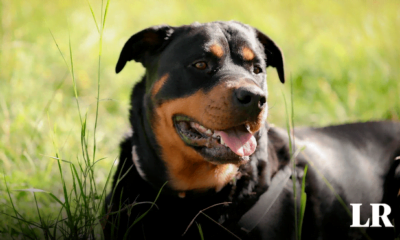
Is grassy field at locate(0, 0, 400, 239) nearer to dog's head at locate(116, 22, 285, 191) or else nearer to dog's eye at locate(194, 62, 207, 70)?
dog's head at locate(116, 22, 285, 191)

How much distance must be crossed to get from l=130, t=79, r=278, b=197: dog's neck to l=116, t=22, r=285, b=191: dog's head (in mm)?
45

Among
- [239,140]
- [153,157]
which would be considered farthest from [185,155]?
[239,140]

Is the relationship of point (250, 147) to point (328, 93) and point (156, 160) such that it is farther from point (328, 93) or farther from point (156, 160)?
point (328, 93)

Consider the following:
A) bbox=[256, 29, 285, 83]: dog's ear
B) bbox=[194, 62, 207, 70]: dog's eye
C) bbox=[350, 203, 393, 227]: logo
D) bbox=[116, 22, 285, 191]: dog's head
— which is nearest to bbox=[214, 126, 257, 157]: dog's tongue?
bbox=[116, 22, 285, 191]: dog's head

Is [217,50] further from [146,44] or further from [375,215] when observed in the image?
[375,215]

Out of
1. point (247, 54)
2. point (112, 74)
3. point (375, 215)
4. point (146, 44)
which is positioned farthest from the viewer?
point (112, 74)

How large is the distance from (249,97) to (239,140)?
0.32 metres

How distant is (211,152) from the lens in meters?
2.61

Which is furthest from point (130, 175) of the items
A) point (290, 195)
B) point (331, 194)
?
point (331, 194)

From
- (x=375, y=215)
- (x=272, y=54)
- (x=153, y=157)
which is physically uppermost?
(x=272, y=54)

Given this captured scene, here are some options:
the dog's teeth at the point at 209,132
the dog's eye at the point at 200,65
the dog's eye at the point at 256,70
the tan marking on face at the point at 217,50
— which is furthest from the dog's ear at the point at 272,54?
the dog's teeth at the point at 209,132

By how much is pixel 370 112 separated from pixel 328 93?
0.67 m

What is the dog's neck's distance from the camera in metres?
2.82

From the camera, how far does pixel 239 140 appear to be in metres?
2.65
